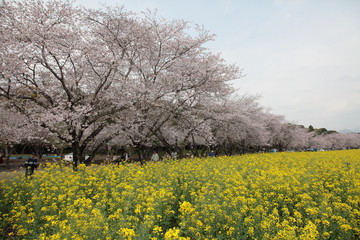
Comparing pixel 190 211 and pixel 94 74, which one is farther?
pixel 94 74

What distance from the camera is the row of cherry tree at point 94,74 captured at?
10.4 meters

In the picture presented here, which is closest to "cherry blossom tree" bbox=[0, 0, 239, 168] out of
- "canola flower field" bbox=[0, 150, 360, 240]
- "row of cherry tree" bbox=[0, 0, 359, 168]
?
"row of cherry tree" bbox=[0, 0, 359, 168]

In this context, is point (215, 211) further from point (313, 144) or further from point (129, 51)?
point (313, 144)

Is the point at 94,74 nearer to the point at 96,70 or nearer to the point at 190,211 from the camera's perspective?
the point at 96,70

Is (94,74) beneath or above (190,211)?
above

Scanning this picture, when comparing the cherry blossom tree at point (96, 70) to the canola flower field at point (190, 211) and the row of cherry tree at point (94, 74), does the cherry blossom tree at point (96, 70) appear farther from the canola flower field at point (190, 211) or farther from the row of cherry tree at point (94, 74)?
the canola flower field at point (190, 211)

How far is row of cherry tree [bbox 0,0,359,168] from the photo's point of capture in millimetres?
10438

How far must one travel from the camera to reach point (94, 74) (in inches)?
552

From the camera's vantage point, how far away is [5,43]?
985 centimetres

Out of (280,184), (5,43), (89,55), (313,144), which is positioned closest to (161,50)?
(89,55)

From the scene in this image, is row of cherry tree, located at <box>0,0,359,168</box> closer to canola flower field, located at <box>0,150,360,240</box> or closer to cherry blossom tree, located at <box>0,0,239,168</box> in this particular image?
cherry blossom tree, located at <box>0,0,239,168</box>

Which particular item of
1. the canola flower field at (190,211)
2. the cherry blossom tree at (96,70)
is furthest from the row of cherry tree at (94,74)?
the canola flower field at (190,211)

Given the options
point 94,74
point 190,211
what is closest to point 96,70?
point 94,74

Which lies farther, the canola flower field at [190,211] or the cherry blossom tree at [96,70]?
Result: the cherry blossom tree at [96,70]
